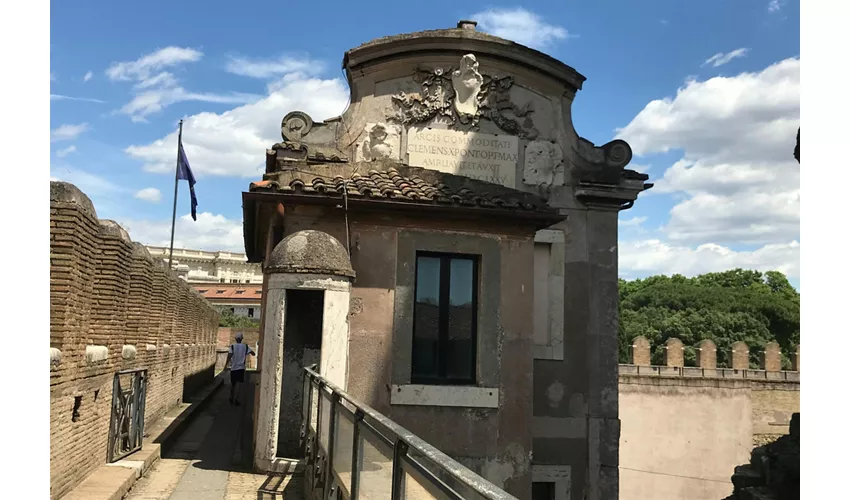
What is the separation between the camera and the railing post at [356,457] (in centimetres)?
502

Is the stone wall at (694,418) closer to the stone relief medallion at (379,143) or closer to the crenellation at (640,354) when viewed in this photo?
the crenellation at (640,354)

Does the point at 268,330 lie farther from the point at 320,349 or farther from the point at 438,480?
the point at 438,480

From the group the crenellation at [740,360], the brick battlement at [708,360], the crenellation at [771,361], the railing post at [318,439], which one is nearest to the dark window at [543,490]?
the railing post at [318,439]

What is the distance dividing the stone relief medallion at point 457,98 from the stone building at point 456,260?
0.03 m

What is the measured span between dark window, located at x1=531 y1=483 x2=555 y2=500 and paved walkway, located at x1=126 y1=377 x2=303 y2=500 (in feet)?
16.7

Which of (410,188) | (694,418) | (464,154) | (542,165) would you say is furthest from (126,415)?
(694,418)

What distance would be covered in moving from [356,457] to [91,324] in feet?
14.8

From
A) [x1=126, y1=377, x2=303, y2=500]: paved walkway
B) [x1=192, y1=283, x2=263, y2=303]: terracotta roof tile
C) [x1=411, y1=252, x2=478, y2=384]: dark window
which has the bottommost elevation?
[x1=126, y1=377, x2=303, y2=500]: paved walkway

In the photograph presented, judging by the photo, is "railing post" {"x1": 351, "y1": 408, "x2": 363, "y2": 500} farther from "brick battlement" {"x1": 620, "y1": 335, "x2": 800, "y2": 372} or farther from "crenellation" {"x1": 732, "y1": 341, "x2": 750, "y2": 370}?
"crenellation" {"x1": 732, "y1": 341, "x2": 750, "y2": 370}

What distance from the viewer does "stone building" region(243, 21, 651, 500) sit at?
962 centimetres

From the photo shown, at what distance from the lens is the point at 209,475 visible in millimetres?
8781

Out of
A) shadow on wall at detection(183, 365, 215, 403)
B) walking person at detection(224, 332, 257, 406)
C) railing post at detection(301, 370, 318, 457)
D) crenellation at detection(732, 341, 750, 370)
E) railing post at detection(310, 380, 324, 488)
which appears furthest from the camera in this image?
crenellation at detection(732, 341, 750, 370)

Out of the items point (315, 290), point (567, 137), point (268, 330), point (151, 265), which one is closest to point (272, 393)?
point (268, 330)

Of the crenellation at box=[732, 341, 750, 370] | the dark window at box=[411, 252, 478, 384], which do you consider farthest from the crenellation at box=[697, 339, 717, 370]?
the dark window at box=[411, 252, 478, 384]
